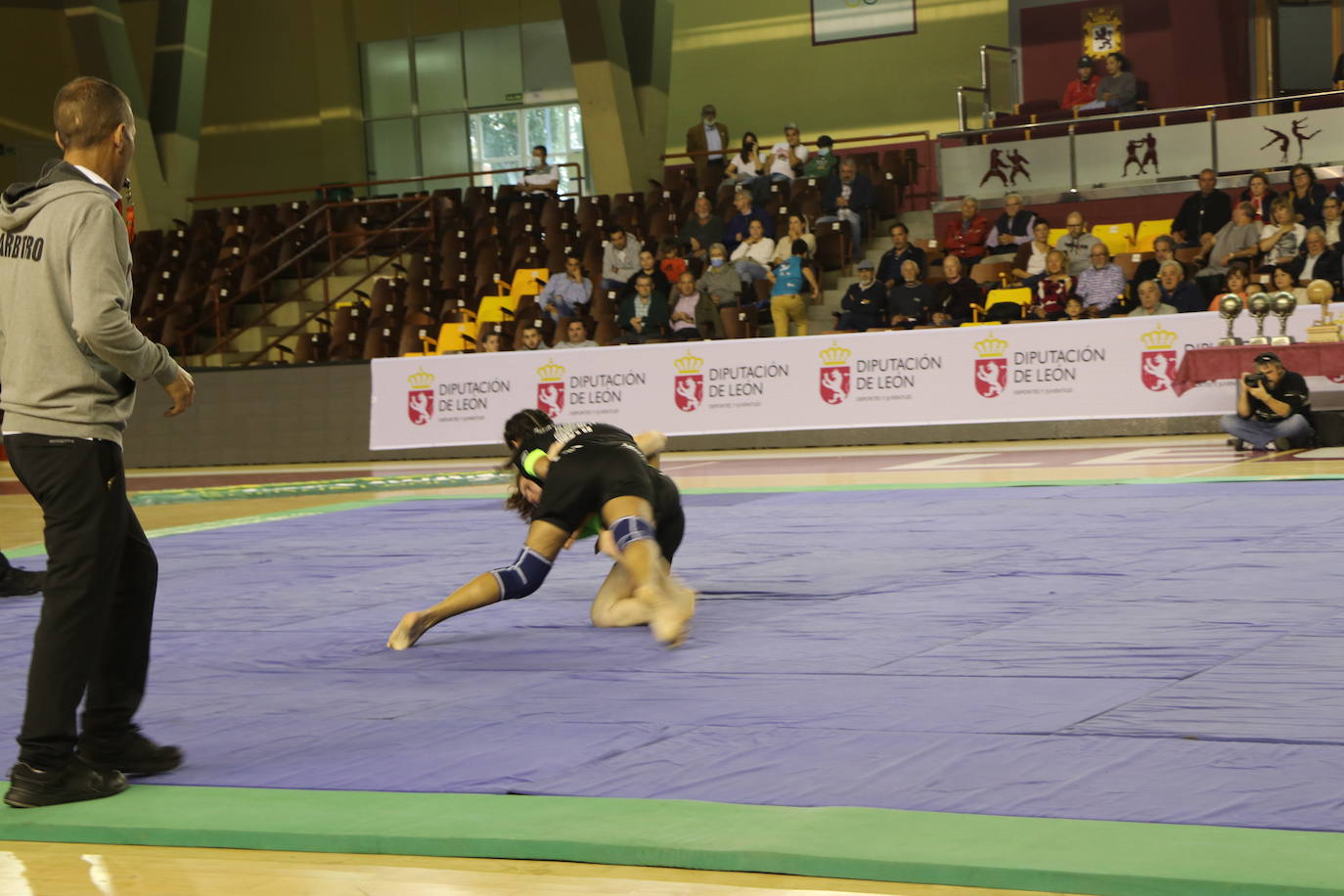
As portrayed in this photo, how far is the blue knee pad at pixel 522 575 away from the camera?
5.97 meters

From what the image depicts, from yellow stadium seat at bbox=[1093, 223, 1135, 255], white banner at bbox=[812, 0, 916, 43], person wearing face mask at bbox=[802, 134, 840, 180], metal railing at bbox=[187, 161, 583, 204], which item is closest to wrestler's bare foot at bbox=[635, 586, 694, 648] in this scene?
yellow stadium seat at bbox=[1093, 223, 1135, 255]

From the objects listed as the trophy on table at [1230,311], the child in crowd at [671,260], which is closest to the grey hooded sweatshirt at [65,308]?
the trophy on table at [1230,311]

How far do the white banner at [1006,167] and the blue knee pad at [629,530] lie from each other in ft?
52.7

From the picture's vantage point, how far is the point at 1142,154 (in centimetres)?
2023

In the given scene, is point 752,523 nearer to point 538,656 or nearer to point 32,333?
point 538,656

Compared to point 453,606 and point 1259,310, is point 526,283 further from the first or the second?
point 453,606

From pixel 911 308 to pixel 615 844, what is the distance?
1451cm

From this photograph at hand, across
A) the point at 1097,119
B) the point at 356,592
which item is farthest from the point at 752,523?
the point at 1097,119

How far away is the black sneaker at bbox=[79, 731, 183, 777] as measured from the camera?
418cm

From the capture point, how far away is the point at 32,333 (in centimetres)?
396

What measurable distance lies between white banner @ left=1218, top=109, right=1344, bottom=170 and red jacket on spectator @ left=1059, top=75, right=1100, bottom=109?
3.24 metres

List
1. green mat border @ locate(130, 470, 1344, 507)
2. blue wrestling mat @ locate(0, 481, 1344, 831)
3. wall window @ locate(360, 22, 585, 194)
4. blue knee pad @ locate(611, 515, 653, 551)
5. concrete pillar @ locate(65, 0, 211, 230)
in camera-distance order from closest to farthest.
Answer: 1. blue wrestling mat @ locate(0, 481, 1344, 831)
2. blue knee pad @ locate(611, 515, 653, 551)
3. green mat border @ locate(130, 470, 1344, 507)
4. concrete pillar @ locate(65, 0, 211, 230)
5. wall window @ locate(360, 22, 585, 194)

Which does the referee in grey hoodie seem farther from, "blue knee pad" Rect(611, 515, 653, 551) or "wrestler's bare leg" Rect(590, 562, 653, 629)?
"wrestler's bare leg" Rect(590, 562, 653, 629)

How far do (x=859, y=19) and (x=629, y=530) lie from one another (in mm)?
23534
